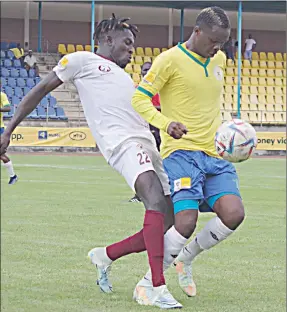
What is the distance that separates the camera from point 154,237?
594 cm

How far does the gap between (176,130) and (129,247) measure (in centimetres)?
108

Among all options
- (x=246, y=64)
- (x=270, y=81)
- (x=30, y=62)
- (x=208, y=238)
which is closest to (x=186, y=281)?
(x=208, y=238)

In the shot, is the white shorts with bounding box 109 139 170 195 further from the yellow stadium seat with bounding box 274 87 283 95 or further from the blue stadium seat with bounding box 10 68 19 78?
the yellow stadium seat with bounding box 274 87 283 95

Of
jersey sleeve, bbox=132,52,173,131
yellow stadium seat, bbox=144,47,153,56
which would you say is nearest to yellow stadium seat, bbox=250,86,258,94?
yellow stadium seat, bbox=144,47,153,56

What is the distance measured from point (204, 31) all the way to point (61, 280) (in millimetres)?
2125

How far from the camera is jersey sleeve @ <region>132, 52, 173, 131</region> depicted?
5.91 metres

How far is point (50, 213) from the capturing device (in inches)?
448

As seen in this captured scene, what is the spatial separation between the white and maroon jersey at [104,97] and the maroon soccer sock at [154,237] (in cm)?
57

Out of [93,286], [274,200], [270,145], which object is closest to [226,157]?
[93,286]

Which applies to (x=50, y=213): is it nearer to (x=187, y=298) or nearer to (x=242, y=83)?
(x=187, y=298)

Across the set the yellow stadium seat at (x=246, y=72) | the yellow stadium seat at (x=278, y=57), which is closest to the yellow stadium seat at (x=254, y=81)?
the yellow stadium seat at (x=246, y=72)

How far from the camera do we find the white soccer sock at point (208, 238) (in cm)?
619

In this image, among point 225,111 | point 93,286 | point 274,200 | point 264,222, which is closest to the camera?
point 93,286

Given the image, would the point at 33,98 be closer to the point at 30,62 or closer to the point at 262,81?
the point at 30,62
